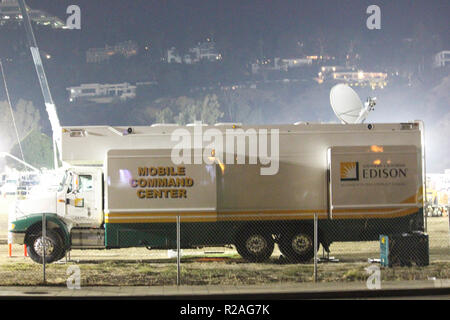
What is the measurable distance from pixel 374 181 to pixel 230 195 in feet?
12.4

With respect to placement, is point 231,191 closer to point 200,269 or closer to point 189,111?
point 200,269

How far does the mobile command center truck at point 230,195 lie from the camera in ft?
53.0

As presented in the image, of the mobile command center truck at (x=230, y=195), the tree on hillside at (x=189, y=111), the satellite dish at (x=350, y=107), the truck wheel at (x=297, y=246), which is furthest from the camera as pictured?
the tree on hillside at (x=189, y=111)

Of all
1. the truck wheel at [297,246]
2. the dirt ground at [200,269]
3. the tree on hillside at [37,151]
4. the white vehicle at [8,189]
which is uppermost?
the tree on hillside at [37,151]

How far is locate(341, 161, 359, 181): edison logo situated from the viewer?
1641 cm

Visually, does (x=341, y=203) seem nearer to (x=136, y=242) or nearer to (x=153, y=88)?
(x=136, y=242)

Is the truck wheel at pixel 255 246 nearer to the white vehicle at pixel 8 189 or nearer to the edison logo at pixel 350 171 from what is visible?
the edison logo at pixel 350 171

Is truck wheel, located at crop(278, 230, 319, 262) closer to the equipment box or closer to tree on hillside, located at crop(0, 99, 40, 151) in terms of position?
the equipment box

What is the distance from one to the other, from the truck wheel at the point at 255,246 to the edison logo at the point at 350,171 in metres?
2.52

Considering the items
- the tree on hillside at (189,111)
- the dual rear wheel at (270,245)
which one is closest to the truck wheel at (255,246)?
the dual rear wheel at (270,245)

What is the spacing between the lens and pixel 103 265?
16250 mm

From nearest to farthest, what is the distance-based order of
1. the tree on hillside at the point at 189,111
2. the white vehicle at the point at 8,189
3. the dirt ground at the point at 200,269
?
the dirt ground at the point at 200,269
the white vehicle at the point at 8,189
the tree on hillside at the point at 189,111
